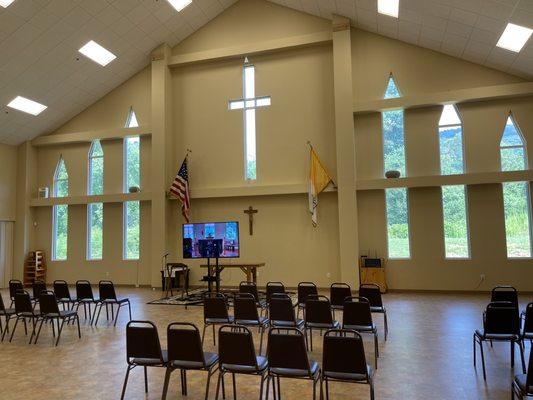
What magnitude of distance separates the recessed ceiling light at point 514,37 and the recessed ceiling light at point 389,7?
2392 mm

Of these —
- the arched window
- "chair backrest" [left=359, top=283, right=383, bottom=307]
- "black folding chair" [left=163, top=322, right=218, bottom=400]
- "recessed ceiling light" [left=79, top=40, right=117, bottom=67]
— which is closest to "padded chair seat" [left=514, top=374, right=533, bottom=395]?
"black folding chair" [left=163, top=322, right=218, bottom=400]

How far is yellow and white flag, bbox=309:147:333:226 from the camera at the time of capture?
1086cm

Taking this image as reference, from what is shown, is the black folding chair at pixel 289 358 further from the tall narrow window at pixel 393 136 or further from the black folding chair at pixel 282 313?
the tall narrow window at pixel 393 136

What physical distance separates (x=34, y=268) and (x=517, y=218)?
14.7m

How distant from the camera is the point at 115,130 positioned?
1290 cm

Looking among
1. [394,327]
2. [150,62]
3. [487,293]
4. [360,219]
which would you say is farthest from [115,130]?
[487,293]

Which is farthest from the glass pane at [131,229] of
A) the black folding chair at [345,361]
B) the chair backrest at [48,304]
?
the black folding chair at [345,361]

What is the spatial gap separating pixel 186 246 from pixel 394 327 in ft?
17.8

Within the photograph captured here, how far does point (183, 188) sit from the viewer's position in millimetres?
11672

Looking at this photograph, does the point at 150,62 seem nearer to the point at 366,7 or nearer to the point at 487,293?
the point at 366,7

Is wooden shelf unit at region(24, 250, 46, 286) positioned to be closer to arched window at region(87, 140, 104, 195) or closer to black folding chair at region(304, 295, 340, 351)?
arched window at region(87, 140, 104, 195)

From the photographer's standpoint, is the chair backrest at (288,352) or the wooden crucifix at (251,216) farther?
the wooden crucifix at (251,216)

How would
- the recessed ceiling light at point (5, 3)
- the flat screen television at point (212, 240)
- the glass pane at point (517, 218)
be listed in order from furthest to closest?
the glass pane at point (517, 218), the flat screen television at point (212, 240), the recessed ceiling light at point (5, 3)

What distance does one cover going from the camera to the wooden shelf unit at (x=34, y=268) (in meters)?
13.3
